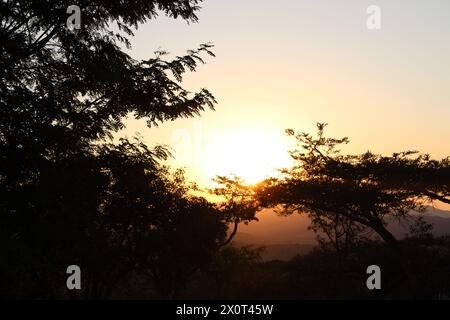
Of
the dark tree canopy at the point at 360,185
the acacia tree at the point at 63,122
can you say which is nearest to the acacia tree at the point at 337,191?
the dark tree canopy at the point at 360,185

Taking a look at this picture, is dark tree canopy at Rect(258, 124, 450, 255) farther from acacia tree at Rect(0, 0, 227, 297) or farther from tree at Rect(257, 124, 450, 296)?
acacia tree at Rect(0, 0, 227, 297)

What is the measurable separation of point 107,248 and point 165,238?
4.23m

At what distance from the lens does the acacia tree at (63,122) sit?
10516mm

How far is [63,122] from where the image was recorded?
1233 centimetres

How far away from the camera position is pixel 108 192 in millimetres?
20750

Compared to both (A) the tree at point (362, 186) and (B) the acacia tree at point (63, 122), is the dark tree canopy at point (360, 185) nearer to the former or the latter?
(A) the tree at point (362, 186)

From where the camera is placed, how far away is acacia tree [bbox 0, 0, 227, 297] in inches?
414

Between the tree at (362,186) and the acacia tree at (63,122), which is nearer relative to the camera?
the acacia tree at (63,122)

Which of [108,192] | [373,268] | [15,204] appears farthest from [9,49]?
[373,268]

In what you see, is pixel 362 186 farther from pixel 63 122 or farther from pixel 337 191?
pixel 63 122

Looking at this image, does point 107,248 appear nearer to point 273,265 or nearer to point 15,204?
point 15,204

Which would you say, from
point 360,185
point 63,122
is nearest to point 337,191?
point 360,185

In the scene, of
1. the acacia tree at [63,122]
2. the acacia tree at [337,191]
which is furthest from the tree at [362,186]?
the acacia tree at [63,122]

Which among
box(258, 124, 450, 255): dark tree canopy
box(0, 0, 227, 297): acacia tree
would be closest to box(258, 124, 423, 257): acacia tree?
box(258, 124, 450, 255): dark tree canopy
